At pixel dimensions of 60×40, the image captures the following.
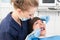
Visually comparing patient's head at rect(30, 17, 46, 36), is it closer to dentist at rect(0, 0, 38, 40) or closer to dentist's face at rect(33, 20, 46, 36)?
dentist's face at rect(33, 20, 46, 36)

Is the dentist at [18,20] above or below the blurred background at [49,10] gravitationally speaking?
above

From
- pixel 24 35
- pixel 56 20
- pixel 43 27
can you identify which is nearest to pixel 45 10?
pixel 56 20

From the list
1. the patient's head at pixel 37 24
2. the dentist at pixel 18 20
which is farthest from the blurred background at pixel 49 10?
the dentist at pixel 18 20

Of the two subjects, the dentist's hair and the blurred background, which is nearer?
the dentist's hair

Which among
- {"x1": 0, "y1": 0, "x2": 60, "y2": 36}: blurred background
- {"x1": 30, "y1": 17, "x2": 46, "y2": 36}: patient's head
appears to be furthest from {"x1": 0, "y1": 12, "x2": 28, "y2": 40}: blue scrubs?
{"x1": 0, "y1": 0, "x2": 60, "y2": 36}: blurred background

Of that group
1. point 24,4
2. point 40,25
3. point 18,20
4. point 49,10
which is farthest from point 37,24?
point 49,10

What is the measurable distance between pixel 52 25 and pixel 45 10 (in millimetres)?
362

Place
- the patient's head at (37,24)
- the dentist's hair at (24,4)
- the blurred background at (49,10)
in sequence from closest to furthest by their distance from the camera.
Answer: the dentist's hair at (24,4) < the patient's head at (37,24) < the blurred background at (49,10)

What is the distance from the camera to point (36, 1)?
1.07 meters

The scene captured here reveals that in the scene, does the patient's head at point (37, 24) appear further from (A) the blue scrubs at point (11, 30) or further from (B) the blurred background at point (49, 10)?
(B) the blurred background at point (49, 10)

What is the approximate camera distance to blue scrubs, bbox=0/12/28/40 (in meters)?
1.09

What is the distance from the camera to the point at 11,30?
111cm

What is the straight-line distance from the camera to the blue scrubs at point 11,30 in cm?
109

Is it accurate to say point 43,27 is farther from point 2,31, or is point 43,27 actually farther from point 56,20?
point 56,20
